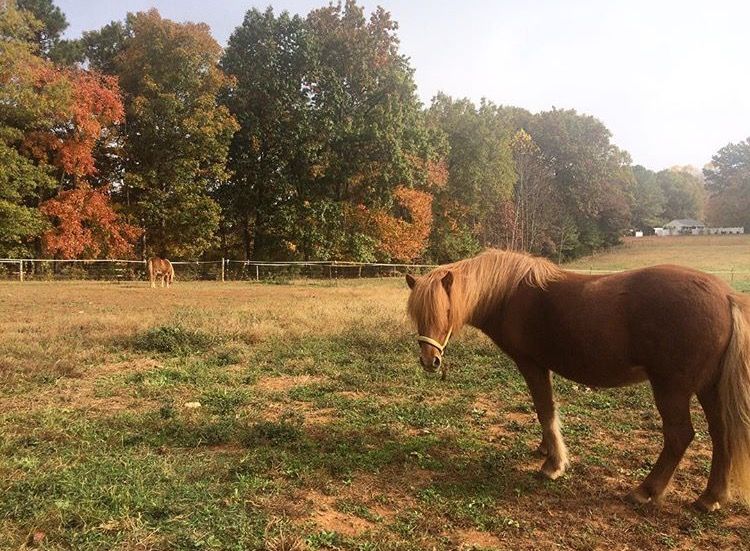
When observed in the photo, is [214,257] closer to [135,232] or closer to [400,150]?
[135,232]

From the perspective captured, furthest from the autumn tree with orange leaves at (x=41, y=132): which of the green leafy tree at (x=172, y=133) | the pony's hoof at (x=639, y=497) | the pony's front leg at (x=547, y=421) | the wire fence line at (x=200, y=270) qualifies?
the pony's hoof at (x=639, y=497)

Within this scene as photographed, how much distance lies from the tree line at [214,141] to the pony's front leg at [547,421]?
2619cm

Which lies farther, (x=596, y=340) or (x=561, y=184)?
(x=561, y=184)

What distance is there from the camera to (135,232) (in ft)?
89.1

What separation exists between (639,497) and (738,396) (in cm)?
97

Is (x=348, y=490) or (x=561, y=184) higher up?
(x=561, y=184)

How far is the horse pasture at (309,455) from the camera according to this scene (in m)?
3.13

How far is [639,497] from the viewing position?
364cm

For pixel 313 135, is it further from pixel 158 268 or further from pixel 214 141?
pixel 158 268

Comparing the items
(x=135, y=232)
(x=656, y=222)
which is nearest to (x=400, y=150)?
(x=135, y=232)

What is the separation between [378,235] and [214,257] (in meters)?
10.5

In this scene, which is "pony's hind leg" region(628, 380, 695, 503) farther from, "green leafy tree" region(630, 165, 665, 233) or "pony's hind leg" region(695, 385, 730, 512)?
"green leafy tree" region(630, 165, 665, 233)

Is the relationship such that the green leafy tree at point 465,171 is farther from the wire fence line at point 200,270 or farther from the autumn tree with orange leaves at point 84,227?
the autumn tree with orange leaves at point 84,227

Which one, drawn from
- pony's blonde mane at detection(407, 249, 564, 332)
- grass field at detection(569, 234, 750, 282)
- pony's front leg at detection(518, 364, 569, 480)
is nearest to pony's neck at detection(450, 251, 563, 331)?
pony's blonde mane at detection(407, 249, 564, 332)
